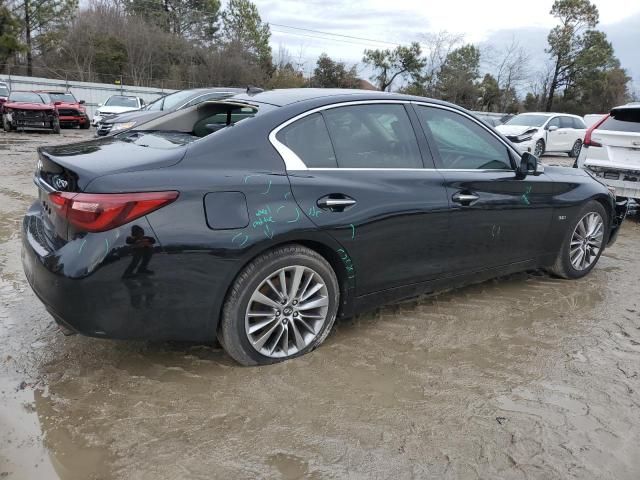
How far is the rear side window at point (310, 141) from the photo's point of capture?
3.08 m

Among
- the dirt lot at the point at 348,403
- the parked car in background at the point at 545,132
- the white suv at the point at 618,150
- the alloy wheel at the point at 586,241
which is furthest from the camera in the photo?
the parked car in background at the point at 545,132

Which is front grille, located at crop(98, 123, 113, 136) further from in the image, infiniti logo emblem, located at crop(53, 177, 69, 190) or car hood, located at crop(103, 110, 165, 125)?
infiniti logo emblem, located at crop(53, 177, 69, 190)

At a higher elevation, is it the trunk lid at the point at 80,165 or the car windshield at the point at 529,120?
the car windshield at the point at 529,120

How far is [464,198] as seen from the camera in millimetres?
3678

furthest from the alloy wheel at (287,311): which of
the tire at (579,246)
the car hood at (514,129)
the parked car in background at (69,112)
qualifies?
the parked car in background at (69,112)

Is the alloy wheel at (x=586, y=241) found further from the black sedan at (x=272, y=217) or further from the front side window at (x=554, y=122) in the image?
the front side window at (x=554, y=122)

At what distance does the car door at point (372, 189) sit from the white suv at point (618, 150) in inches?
199

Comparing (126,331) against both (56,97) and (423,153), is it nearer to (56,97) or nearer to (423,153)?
(423,153)

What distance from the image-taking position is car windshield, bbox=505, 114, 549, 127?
16625 mm

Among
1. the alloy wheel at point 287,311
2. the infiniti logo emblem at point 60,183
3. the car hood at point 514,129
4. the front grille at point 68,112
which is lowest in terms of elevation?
the alloy wheel at point 287,311

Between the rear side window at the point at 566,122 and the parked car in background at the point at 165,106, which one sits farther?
the rear side window at the point at 566,122

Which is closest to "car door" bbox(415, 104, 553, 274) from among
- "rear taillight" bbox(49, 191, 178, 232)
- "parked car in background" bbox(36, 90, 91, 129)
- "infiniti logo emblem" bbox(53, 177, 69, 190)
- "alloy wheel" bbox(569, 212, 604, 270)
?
"alloy wheel" bbox(569, 212, 604, 270)

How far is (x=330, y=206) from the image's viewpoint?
307 cm

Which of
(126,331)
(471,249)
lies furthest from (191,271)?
(471,249)
